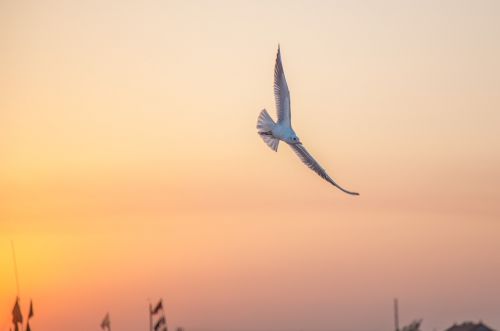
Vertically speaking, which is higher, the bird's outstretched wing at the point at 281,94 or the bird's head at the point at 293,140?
the bird's outstretched wing at the point at 281,94

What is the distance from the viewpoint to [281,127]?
185ft

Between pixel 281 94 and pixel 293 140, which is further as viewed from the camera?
pixel 281 94

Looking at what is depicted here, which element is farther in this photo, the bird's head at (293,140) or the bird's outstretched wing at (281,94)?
the bird's outstretched wing at (281,94)

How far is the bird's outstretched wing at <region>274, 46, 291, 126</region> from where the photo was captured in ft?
187

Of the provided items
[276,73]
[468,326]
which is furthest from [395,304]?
[276,73]

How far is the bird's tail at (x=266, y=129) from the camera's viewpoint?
Result: 184 feet

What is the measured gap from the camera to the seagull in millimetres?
56156

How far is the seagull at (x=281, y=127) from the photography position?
56156 millimetres

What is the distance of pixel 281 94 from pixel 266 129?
5.36 ft

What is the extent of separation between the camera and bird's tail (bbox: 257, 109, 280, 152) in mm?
56156

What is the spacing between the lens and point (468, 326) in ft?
345

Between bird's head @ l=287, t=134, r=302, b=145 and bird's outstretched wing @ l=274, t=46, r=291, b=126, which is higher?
bird's outstretched wing @ l=274, t=46, r=291, b=126

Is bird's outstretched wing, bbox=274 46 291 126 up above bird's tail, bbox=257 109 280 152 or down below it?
above

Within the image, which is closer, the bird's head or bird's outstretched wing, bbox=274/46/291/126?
the bird's head
